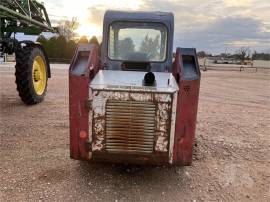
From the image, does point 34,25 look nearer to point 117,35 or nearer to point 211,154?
point 117,35

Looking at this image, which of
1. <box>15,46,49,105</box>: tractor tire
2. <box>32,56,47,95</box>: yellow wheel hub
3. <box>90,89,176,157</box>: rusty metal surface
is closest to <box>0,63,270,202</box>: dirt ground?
<box>90,89,176,157</box>: rusty metal surface

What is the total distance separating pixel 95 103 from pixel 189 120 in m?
1.13

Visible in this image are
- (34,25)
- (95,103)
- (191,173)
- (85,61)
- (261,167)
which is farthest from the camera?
(34,25)

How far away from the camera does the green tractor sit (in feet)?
23.7

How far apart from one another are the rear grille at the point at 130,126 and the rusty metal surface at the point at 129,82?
174 mm

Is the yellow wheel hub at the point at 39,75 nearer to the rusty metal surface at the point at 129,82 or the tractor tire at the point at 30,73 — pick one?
the tractor tire at the point at 30,73

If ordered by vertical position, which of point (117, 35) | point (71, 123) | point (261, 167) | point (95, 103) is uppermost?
point (117, 35)

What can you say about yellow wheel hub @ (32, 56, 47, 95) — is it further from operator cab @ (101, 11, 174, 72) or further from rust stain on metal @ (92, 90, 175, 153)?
rust stain on metal @ (92, 90, 175, 153)

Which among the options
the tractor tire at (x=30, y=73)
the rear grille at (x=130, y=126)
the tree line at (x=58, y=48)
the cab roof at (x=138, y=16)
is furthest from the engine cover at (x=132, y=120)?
the tree line at (x=58, y=48)

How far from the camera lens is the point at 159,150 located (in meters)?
3.78

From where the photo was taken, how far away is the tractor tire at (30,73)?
719 cm

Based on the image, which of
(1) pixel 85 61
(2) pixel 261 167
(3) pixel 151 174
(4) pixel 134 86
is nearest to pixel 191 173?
(3) pixel 151 174

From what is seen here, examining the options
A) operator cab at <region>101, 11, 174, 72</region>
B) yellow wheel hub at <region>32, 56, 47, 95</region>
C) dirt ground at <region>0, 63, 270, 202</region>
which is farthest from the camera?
yellow wheel hub at <region>32, 56, 47, 95</region>

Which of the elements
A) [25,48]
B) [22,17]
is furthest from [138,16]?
[22,17]
